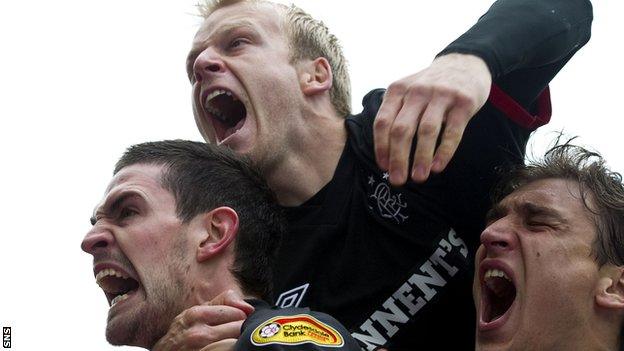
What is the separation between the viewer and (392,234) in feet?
18.1

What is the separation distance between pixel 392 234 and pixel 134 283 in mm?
1251

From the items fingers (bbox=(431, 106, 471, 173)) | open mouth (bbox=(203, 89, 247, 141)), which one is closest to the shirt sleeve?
fingers (bbox=(431, 106, 471, 173))

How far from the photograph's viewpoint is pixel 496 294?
5352mm

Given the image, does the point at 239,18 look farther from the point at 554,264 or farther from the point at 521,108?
the point at 554,264

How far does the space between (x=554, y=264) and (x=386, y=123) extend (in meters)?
1.08

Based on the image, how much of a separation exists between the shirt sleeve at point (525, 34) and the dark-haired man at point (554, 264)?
54 cm

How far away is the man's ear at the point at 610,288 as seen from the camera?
497 centimetres

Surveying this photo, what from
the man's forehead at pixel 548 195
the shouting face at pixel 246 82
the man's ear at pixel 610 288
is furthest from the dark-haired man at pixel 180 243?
the man's ear at pixel 610 288

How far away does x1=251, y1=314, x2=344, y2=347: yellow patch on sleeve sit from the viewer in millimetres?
4008

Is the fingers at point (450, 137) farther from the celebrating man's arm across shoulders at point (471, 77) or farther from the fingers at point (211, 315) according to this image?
the fingers at point (211, 315)

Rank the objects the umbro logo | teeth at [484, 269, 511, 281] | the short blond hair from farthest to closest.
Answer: the short blond hair → the umbro logo → teeth at [484, 269, 511, 281]

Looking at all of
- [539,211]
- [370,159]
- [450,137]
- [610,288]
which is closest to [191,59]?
[370,159]

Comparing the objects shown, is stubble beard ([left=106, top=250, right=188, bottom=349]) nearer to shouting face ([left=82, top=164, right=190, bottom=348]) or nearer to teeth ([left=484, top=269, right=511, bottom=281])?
shouting face ([left=82, top=164, right=190, bottom=348])

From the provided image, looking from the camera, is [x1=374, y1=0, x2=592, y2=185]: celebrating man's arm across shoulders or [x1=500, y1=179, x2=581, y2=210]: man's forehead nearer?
[x1=374, y1=0, x2=592, y2=185]: celebrating man's arm across shoulders
